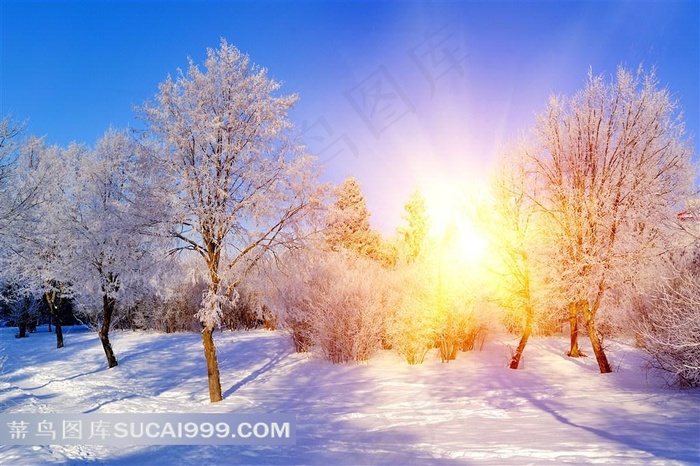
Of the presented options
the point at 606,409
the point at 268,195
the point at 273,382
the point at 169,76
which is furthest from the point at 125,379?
the point at 606,409

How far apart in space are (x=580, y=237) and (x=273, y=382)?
9.22m

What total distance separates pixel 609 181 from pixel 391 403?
763cm

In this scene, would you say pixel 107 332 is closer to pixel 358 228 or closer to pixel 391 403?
pixel 391 403

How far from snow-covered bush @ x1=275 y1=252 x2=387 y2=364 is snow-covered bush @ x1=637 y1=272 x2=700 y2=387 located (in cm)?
764

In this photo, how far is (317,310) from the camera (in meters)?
14.6

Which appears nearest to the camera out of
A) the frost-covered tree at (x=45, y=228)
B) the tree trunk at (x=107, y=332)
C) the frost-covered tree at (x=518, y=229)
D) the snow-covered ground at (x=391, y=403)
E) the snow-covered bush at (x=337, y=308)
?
the snow-covered ground at (x=391, y=403)

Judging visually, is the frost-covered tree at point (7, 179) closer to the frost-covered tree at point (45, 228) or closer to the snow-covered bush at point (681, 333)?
the frost-covered tree at point (45, 228)

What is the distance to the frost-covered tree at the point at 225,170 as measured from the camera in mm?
10070

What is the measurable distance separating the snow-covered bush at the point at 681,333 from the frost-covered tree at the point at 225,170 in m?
7.95

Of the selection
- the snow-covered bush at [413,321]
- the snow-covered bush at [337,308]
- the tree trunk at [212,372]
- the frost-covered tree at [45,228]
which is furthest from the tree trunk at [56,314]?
the snow-covered bush at [413,321]

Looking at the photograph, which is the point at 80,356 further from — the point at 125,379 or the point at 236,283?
the point at 236,283

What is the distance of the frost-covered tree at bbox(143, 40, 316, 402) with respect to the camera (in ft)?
33.0

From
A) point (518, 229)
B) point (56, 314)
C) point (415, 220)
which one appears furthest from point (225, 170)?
point (415, 220)

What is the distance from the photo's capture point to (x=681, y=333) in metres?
8.11
